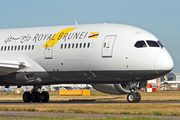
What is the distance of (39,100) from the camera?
3500cm

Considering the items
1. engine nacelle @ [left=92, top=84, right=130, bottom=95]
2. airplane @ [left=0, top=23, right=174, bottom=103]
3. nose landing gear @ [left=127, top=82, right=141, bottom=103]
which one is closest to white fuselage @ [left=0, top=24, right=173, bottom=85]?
airplane @ [left=0, top=23, right=174, bottom=103]

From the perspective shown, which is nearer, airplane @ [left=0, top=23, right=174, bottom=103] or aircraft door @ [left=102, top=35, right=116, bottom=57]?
airplane @ [left=0, top=23, right=174, bottom=103]

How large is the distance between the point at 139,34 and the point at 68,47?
19.0ft

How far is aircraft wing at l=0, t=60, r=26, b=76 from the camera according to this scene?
101ft

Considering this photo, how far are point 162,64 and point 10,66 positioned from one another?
40.9ft

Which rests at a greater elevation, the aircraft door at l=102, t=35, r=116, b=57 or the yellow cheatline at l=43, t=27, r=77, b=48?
the yellow cheatline at l=43, t=27, r=77, b=48

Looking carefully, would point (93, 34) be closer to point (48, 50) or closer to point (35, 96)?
point (48, 50)

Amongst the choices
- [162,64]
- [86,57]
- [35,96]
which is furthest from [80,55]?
[35,96]

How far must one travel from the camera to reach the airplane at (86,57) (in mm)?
27750

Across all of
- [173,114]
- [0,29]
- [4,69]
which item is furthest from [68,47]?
[173,114]

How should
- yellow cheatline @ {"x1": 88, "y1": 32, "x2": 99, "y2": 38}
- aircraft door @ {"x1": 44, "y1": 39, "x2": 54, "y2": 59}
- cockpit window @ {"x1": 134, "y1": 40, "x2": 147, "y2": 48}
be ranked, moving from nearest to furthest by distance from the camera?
cockpit window @ {"x1": 134, "y1": 40, "x2": 147, "y2": 48}, yellow cheatline @ {"x1": 88, "y1": 32, "x2": 99, "y2": 38}, aircraft door @ {"x1": 44, "y1": 39, "x2": 54, "y2": 59}

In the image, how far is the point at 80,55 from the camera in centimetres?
2942

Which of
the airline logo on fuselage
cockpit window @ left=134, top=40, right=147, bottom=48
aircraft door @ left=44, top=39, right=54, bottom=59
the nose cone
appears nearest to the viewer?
the nose cone

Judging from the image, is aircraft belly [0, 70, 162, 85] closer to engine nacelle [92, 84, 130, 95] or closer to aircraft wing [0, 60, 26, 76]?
aircraft wing [0, 60, 26, 76]
